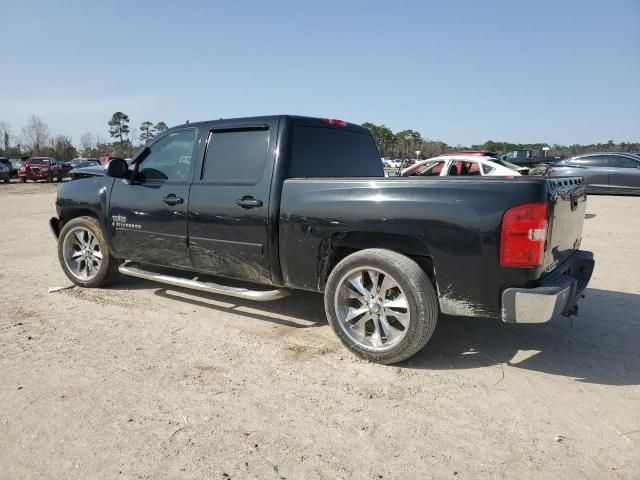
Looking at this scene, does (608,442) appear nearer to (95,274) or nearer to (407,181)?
(407,181)

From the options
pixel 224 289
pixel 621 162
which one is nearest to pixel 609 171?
pixel 621 162

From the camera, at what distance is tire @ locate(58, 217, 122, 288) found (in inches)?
203

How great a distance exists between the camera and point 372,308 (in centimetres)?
342

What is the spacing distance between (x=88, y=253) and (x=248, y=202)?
2.63 m

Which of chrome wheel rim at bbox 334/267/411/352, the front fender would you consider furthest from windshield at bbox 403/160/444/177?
chrome wheel rim at bbox 334/267/411/352

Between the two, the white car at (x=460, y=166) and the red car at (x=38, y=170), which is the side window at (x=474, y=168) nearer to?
the white car at (x=460, y=166)

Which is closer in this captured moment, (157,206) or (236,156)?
(236,156)

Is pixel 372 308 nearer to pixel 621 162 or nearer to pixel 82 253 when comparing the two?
pixel 82 253

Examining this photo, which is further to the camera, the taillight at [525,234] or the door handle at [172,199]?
the door handle at [172,199]

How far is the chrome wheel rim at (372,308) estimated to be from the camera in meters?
3.33

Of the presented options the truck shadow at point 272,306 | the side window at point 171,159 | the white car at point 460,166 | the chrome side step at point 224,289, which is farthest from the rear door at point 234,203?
the white car at point 460,166

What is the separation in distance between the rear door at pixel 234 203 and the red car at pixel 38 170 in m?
30.9

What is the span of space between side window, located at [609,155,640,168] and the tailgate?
13.5 metres

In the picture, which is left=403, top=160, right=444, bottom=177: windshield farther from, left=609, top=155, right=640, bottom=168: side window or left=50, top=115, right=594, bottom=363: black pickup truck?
left=609, top=155, right=640, bottom=168: side window
